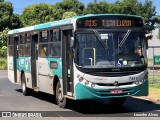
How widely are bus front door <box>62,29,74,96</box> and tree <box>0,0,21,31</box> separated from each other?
164 ft

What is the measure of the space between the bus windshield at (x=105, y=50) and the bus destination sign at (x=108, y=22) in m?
0.27

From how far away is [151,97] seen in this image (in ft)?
57.8

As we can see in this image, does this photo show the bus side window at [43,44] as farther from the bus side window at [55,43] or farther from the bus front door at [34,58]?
the bus front door at [34,58]

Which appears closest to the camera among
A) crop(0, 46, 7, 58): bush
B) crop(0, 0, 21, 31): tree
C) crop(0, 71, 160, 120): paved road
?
crop(0, 71, 160, 120): paved road

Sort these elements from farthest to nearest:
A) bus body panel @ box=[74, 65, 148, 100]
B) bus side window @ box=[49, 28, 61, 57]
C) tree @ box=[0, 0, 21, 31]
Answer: tree @ box=[0, 0, 21, 31], bus side window @ box=[49, 28, 61, 57], bus body panel @ box=[74, 65, 148, 100]

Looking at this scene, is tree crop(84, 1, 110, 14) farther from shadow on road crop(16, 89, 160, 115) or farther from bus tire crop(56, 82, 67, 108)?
bus tire crop(56, 82, 67, 108)

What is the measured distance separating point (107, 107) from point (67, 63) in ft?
7.65

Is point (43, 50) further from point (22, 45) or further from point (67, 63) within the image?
point (22, 45)

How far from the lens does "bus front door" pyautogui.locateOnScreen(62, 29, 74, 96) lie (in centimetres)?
1400

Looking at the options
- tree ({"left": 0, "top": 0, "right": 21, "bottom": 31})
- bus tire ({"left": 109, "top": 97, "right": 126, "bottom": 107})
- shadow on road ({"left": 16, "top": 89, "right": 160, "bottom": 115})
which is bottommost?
shadow on road ({"left": 16, "top": 89, "right": 160, "bottom": 115})

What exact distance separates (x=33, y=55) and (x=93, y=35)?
18.9 feet

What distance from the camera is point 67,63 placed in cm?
1423

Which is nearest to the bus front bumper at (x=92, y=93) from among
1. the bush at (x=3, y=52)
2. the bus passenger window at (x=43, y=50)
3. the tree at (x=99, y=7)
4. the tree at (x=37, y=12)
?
the bus passenger window at (x=43, y=50)

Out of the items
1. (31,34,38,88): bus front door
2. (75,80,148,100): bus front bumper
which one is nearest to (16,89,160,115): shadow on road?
(75,80,148,100): bus front bumper
